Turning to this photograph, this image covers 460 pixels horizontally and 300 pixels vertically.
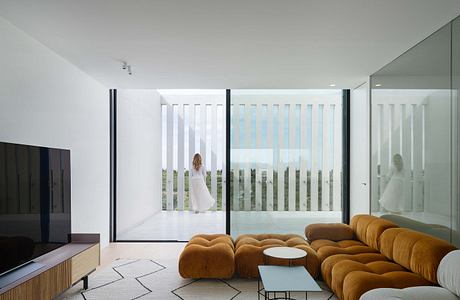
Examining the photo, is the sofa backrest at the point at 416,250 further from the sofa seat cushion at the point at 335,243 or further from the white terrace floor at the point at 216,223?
the white terrace floor at the point at 216,223

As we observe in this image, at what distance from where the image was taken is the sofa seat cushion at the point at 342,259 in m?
3.56

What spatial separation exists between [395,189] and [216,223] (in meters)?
3.18

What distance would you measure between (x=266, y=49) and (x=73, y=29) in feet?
6.22

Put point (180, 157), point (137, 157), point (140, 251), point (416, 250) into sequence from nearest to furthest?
point (416, 250)
point (140, 251)
point (137, 157)
point (180, 157)

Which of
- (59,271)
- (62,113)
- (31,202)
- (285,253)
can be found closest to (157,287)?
(59,271)

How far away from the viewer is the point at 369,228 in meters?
4.20

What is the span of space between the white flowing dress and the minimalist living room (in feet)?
0.09

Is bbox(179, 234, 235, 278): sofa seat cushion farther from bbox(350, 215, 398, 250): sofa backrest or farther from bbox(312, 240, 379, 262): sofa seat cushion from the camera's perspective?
bbox(350, 215, 398, 250): sofa backrest

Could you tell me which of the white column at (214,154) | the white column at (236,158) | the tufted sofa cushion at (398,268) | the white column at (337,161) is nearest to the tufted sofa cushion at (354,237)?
the tufted sofa cushion at (398,268)

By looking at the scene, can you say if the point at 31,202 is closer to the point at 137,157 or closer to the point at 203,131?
the point at 137,157

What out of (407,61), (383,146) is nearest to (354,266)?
(383,146)

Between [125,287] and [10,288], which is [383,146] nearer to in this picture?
[125,287]

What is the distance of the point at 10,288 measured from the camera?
2.52 meters

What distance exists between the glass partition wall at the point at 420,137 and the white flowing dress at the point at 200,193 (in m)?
2.97
